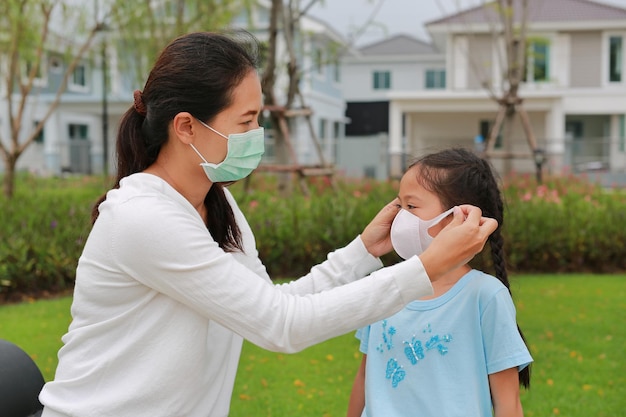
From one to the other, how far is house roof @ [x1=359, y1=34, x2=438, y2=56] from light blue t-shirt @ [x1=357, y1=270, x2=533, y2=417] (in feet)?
147

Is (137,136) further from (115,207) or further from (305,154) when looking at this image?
(305,154)

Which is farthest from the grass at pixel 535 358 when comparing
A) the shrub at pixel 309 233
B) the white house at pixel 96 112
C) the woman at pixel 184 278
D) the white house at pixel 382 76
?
the white house at pixel 382 76

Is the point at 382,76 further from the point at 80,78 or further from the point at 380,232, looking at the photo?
the point at 380,232

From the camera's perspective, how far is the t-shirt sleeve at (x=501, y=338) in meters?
2.19

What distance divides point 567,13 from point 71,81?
2150 cm

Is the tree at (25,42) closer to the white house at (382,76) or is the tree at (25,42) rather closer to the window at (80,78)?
the window at (80,78)

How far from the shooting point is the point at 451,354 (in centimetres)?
225

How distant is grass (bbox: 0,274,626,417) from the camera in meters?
4.80

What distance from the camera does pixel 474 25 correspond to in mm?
28469

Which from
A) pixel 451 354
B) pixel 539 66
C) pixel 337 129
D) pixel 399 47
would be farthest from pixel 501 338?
pixel 399 47

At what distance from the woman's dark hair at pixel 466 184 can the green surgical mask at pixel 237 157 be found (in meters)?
0.48

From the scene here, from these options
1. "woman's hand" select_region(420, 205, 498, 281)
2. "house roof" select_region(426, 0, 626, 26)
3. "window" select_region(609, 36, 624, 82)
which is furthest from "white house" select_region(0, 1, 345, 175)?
"woman's hand" select_region(420, 205, 498, 281)

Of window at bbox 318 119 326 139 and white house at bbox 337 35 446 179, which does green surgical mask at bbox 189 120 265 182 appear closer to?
window at bbox 318 119 326 139

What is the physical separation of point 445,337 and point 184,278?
29.5 inches
